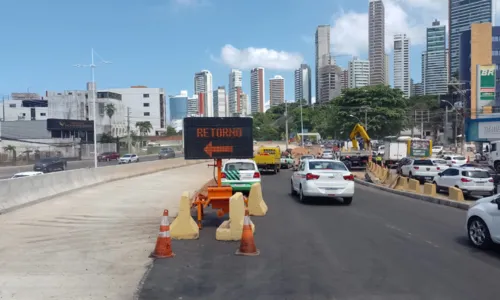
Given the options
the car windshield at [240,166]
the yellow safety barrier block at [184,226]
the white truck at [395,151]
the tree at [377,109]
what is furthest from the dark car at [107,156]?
the yellow safety barrier block at [184,226]

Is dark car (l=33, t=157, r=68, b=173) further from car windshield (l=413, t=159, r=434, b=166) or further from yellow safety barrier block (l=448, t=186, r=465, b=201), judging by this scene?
yellow safety barrier block (l=448, t=186, r=465, b=201)

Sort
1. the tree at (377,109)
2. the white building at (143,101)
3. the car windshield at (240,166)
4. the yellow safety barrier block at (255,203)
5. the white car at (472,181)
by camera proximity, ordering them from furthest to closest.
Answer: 1. the white building at (143,101)
2. the tree at (377,109)
3. the white car at (472,181)
4. the car windshield at (240,166)
5. the yellow safety barrier block at (255,203)

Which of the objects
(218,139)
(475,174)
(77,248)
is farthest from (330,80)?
(77,248)

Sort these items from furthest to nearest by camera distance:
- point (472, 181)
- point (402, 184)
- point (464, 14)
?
point (464, 14) < point (402, 184) < point (472, 181)

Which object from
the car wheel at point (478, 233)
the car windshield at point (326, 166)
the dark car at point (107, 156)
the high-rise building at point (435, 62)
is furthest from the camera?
the high-rise building at point (435, 62)

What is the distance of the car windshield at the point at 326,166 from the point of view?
1625 centimetres

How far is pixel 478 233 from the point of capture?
8742 mm

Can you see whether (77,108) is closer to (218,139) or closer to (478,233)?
(218,139)

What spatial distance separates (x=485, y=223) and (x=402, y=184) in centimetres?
1413

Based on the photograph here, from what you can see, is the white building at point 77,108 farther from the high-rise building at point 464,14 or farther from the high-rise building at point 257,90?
the high-rise building at point 464,14

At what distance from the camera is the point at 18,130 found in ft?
262

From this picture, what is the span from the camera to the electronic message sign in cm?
1162

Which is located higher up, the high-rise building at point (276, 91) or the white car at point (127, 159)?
the high-rise building at point (276, 91)

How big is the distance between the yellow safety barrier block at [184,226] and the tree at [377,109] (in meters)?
Result: 59.3
